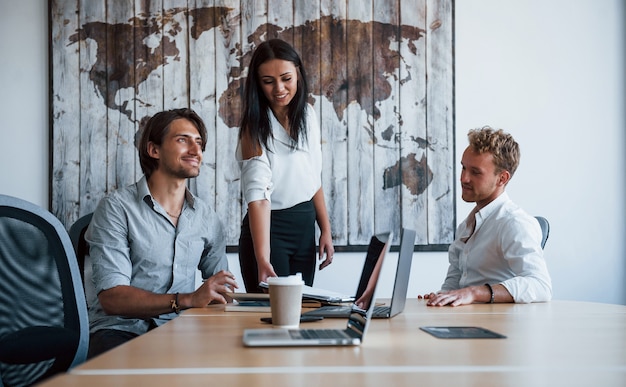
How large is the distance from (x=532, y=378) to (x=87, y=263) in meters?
2.10

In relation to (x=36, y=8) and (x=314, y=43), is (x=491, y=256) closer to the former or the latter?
(x=314, y=43)

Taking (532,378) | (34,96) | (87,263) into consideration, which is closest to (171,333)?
(532,378)

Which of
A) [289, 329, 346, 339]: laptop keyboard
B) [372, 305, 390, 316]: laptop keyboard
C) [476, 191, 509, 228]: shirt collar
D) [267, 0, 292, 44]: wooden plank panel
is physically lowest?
[372, 305, 390, 316]: laptop keyboard

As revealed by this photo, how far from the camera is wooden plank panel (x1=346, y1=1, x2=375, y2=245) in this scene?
3.42 meters

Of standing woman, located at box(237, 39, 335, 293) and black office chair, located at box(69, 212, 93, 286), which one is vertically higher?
standing woman, located at box(237, 39, 335, 293)

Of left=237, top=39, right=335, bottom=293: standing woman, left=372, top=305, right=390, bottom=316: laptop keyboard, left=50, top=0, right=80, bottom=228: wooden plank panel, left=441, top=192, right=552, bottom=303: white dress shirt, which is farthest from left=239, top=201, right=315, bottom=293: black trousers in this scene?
left=50, top=0, right=80, bottom=228: wooden plank panel

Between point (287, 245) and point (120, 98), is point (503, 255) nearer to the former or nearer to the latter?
point (287, 245)

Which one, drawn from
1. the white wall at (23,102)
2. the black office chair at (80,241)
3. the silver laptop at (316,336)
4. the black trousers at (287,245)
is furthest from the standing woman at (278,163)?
the white wall at (23,102)

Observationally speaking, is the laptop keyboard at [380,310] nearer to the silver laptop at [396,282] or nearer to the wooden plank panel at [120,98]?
the silver laptop at [396,282]

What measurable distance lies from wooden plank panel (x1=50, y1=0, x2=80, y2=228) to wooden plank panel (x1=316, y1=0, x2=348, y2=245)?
3.95 ft

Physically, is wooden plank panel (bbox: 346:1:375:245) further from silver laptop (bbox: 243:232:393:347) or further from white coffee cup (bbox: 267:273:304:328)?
silver laptop (bbox: 243:232:393:347)

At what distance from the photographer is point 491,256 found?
2215mm

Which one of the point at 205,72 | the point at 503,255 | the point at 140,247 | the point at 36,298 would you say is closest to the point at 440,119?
the point at 205,72

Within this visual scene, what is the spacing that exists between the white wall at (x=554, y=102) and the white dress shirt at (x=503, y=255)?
3.73ft
